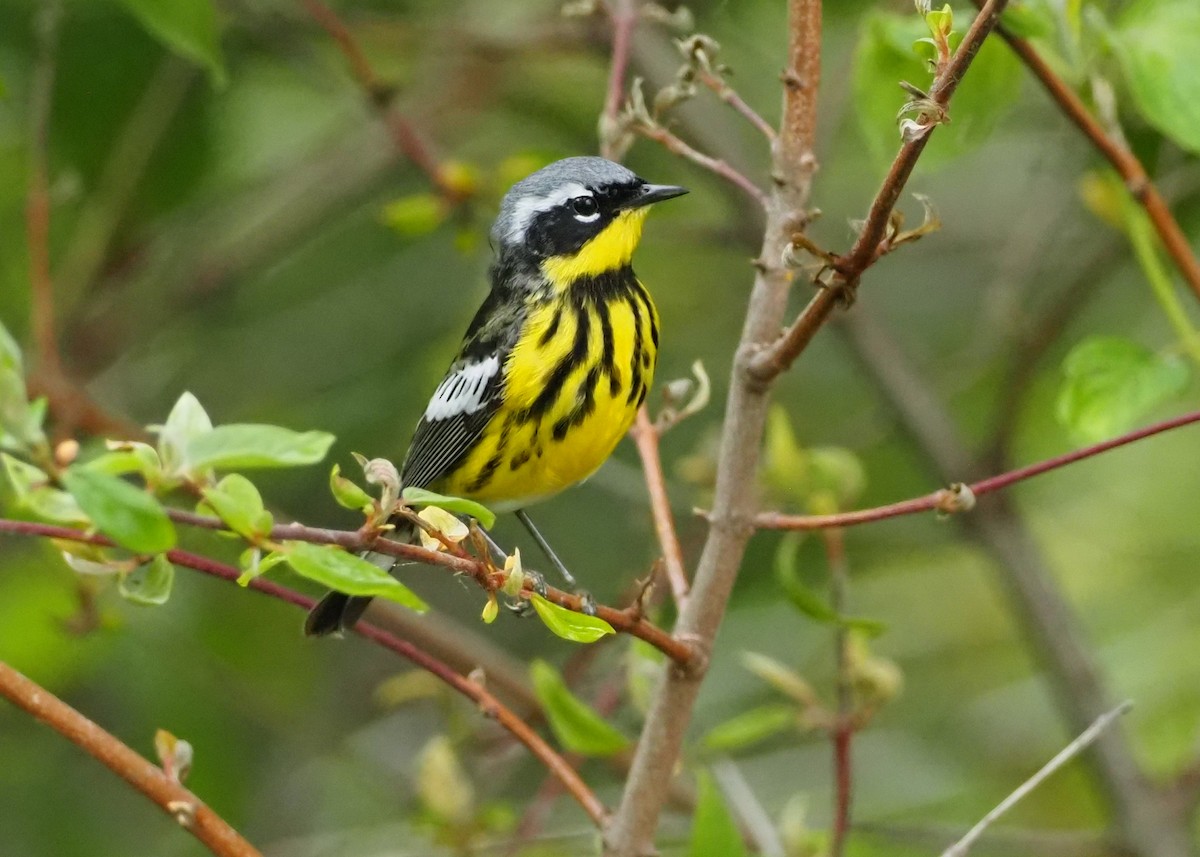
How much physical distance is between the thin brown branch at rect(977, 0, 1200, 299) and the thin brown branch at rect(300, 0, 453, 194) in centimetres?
136

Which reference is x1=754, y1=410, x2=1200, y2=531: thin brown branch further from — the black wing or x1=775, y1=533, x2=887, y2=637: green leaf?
the black wing

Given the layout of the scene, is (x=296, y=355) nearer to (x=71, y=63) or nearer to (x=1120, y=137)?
(x=71, y=63)

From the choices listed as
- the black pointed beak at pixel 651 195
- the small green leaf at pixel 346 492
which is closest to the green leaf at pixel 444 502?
the small green leaf at pixel 346 492

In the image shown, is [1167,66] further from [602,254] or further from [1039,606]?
[1039,606]

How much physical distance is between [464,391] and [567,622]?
4.75 ft

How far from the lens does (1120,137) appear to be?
235 cm

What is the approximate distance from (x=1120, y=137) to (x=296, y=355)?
2739 millimetres

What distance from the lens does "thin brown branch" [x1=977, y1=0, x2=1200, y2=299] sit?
213cm

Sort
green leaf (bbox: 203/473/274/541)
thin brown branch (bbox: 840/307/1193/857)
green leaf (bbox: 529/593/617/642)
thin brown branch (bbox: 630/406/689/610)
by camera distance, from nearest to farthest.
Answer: green leaf (bbox: 203/473/274/541) → green leaf (bbox: 529/593/617/642) → thin brown branch (bbox: 630/406/689/610) → thin brown branch (bbox: 840/307/1193/857)

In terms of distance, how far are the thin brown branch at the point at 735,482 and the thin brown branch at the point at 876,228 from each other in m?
0.09

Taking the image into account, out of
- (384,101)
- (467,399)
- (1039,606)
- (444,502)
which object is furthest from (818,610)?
(384,101)

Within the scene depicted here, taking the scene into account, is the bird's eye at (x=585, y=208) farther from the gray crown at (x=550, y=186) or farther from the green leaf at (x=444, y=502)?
the green leaf at (x=444, y=502)

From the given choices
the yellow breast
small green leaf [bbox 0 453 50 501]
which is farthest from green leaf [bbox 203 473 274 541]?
the yellow breast

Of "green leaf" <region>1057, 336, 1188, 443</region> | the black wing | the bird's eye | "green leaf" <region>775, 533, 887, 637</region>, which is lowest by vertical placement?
the black wing
